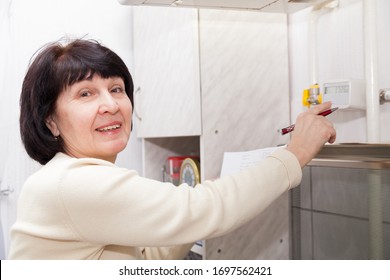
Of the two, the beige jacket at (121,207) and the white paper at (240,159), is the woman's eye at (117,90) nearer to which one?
the beige jacket at (121,207)

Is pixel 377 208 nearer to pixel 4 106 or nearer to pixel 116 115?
pixel 116 115

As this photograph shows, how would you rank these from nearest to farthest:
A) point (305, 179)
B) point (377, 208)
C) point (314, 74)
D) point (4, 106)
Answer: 1. point (377, 208)
2. point (305, 179)
3. point (314, 74)
4. point (4, 106)

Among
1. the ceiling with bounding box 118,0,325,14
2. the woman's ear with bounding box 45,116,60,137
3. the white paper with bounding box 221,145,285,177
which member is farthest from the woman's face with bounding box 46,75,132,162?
the white paper with bounding box 221,145,285,177

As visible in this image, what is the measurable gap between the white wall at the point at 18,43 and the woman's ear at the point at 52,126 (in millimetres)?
879

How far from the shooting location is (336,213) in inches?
42.0

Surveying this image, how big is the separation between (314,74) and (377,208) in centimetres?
50

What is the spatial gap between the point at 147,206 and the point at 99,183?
9 centimetres

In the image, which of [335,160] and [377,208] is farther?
[335,160]

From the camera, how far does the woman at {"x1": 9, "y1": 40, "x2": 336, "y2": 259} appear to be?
704 mm

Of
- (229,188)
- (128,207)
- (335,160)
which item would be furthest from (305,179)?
(128,207)

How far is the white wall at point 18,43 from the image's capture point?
1.64 metres

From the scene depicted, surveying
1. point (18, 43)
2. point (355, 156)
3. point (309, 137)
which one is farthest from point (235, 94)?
point (18, 43)

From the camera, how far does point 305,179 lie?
117cm
